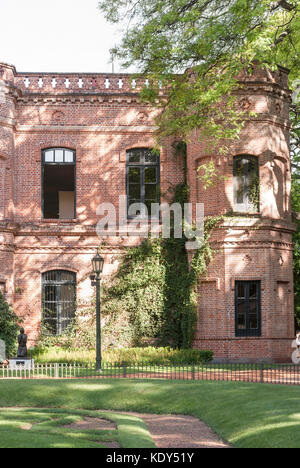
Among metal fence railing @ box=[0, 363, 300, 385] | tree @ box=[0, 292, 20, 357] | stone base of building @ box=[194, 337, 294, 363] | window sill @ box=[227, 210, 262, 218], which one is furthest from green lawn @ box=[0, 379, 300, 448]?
window sill @ box=[227, 210, 262, 218]

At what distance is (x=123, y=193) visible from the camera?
82.6 feet

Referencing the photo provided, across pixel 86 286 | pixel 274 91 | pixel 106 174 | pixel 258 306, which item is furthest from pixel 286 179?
pixel 86 286

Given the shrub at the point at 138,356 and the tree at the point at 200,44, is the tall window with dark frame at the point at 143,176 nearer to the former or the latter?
the tree at the point at 200,44

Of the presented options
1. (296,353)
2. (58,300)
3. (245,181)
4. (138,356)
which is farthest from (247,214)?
(58,300)

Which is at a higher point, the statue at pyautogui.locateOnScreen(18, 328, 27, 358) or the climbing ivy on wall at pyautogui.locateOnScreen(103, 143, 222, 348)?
the climbing ivy on wall at pyautogui.locateOnScreen(103, 143, 222, 348)

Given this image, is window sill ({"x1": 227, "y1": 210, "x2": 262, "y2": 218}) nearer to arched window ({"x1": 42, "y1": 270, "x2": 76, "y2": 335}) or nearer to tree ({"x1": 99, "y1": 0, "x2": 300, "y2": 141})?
tree ({"x1": 99, "y1": 0, "x2": 300, "y2": 141})

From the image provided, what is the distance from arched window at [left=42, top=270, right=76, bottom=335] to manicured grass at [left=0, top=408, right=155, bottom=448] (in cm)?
Answer: 1086

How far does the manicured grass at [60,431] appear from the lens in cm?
984

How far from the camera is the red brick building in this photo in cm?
2331

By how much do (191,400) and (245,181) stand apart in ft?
37.3

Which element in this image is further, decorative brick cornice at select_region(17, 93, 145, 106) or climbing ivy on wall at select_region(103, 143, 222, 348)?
decorative brick cornice at select_region(17, 93, 145, 106)

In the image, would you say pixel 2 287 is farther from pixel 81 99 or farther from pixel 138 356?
pixel 81 99

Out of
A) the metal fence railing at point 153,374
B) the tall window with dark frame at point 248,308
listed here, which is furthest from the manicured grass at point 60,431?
the tall window with dark frame at point 248,308

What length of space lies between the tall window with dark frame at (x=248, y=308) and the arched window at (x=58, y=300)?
579cm
